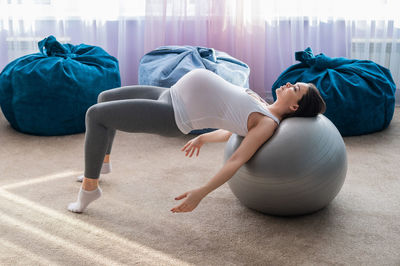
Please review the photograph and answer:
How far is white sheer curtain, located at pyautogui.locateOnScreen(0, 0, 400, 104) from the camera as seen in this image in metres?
3.68

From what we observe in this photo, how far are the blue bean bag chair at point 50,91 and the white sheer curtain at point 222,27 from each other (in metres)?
0.73

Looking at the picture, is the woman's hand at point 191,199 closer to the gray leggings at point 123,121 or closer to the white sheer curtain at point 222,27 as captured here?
the gray leggings at point 123,121

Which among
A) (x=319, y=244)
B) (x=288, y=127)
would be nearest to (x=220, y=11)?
(x=288, y=127)

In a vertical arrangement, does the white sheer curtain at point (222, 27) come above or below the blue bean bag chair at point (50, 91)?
above

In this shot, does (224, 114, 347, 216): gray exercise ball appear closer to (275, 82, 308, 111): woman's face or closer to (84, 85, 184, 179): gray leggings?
(275, 82, 308, 111): woman's face

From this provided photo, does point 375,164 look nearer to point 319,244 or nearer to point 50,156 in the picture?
point 319,244

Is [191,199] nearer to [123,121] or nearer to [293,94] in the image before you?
[123,121]

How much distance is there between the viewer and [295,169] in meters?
1.72

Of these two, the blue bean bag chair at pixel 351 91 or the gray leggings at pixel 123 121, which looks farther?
the blue bean bag chair at pixel 351 91

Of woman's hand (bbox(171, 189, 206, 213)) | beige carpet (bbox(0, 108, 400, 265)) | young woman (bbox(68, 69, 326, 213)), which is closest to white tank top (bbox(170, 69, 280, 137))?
young woman (bbox(68, 69, 326, 213))

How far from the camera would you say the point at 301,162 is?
1.73m

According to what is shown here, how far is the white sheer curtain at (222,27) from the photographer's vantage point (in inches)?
145

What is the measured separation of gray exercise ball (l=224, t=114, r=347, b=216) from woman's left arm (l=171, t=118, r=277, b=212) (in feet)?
0.12

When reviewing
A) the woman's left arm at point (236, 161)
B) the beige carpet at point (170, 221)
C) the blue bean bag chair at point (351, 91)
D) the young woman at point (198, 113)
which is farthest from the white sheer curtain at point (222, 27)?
the woman's left arm at point (236, 161)
